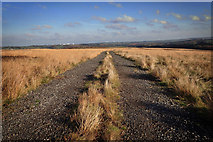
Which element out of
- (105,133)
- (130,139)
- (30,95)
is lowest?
(130,139)

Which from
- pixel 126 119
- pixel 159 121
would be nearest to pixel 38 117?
pixel 126 119

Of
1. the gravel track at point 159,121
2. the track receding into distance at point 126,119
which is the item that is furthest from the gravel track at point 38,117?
the gravel track at point 159,121

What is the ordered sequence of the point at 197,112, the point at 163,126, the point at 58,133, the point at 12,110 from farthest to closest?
the point at 12,110 < the point at 197,112 < the point at 163,126 < the point at 58,133

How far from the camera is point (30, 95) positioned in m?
4.49

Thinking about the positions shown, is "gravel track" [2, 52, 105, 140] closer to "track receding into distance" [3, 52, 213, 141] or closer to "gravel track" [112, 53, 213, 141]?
"track receding into distance" [3, 52, 213, 141]

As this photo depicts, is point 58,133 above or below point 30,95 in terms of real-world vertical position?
below

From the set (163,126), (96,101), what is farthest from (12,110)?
(163,126)

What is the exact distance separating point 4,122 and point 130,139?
3494 millimetres

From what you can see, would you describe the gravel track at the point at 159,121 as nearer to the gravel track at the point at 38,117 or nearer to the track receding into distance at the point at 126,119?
the track receding into distance at the point at 126,119

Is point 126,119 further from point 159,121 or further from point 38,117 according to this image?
point 38,117

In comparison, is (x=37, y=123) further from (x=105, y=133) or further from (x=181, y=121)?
(x=181, y=121)

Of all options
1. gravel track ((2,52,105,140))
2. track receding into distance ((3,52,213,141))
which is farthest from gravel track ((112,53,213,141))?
gravel track ((2,52,105,140))

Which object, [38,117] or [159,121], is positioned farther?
[38,117]

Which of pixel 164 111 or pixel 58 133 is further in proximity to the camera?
pixel 164 111
